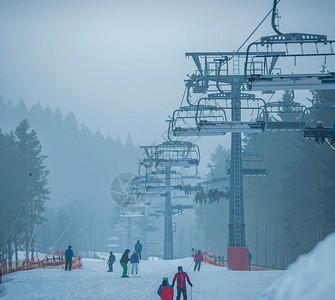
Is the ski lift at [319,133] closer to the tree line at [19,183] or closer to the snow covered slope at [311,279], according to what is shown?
the snow covered slope at [311,279]

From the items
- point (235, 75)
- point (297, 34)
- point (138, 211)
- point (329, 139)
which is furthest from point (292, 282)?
point (138, 211)

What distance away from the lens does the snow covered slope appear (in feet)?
9.36

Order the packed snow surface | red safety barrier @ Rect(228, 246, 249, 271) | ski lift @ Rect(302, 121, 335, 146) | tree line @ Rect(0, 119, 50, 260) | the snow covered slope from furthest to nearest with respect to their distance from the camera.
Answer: tree line @ Rect(0, 119, 50, 260), red safety barrier @ Rect(228, 246, 249, 271), ski lift @ Rect(302, 121, 335, 146), the packed snow surface, the snow covered slope

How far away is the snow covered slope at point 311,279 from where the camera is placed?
285 centimetres

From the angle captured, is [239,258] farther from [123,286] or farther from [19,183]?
[19,183]

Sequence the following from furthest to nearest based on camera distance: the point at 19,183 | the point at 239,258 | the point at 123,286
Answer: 1. the point at 19,183
2. the point at 239,258
3. the point at 123,286

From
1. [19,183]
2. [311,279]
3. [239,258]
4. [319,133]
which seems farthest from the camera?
[19,183]

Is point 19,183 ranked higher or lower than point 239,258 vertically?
higher

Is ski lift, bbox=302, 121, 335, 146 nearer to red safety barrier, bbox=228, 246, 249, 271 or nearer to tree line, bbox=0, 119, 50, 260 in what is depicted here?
red safety barrier, bbox=228, 246, 249, 271

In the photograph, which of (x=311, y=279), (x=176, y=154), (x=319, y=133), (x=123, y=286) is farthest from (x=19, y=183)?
(x=311, y=279)

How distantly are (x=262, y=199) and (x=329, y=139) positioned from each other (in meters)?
52.9

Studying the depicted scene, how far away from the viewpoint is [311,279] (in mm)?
2967

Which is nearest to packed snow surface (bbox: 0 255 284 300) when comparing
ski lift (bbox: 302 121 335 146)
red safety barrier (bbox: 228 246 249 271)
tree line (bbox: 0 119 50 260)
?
red safety barrier (bbox: 228 246 249 271)

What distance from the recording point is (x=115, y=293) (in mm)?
19750
